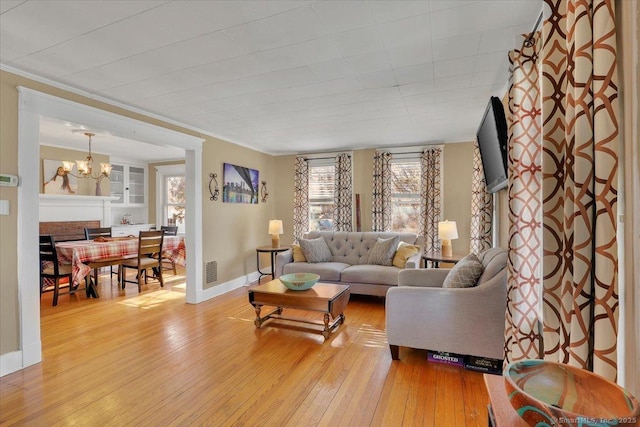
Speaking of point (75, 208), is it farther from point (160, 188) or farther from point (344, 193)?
point (344, 193)

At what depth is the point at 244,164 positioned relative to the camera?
535 centimetres

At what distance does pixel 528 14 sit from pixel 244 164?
4.31 meters

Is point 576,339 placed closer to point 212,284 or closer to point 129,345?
point 129,345

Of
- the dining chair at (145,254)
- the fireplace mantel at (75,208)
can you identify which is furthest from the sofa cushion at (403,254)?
the fireplace mantel at (75,208)

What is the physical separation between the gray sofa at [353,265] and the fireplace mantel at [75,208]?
422cm

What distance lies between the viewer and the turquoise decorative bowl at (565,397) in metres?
0.64

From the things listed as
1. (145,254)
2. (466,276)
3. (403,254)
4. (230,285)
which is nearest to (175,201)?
(145,254)

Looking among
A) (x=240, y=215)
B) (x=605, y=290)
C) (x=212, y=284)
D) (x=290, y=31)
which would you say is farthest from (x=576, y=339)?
(x=240, y=215)

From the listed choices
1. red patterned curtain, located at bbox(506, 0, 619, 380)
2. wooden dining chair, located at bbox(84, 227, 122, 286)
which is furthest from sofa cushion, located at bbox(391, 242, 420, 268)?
wooden dining chair, located at bbox(84, 227, 122, 286)

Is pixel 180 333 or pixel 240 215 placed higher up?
pixel 240 215

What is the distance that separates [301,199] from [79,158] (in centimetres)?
429

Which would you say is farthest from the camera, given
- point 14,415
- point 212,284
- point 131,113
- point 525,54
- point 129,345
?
point 212,284

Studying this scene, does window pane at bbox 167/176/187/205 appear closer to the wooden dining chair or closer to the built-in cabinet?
the built-in cabinet

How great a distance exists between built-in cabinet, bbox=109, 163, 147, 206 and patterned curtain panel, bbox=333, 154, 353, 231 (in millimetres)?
4671
